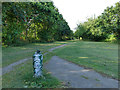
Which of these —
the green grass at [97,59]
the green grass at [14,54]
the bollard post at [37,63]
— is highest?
the bollard post at [37,63]

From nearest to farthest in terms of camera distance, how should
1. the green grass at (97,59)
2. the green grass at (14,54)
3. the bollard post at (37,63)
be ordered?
the bollard post at (37,63) → the green grass at (97,59) → the green grass at (14,54)

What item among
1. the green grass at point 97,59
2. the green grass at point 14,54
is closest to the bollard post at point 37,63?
the green grass at point 97,59

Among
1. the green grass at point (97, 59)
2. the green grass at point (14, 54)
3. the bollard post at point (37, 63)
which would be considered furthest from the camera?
the green grass at point (14, 54)

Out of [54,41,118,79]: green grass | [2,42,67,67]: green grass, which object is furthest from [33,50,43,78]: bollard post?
[2,42,67,67]: green grass

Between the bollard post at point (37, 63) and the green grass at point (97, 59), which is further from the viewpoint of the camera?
the green grass at point (97, 59)

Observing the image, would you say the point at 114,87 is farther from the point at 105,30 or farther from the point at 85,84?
the point at 105,30

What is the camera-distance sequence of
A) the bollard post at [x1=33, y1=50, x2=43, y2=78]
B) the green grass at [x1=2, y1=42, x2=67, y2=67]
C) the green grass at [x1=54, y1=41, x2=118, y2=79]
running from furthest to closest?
the green grass at [x1=2, y1=42, x2=67, y2=67] < the green grass at [x1=54, y1=41, x2=118, y2=79] < the bollard post at [x1=33, y1=50, x2=43, y2=78]

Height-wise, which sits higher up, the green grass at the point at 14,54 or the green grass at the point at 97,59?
the green grass at the point at 14,54

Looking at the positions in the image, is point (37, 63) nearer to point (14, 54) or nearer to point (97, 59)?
point (97, 59)

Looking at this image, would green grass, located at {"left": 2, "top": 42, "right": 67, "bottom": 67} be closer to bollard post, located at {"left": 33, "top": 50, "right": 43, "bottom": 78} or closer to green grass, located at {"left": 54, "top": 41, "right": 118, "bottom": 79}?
green grass, located at {"left": 54, "top": 41, "right": 118, "bottom": 79}

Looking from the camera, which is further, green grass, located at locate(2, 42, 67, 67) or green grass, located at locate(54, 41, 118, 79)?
green grass, located at locate(2, 42, 67, 67)

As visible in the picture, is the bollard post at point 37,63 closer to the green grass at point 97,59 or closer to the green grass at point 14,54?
the green grass at point 97,59

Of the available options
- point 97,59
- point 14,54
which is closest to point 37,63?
point 97,59

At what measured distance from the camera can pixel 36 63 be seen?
4160 mm
